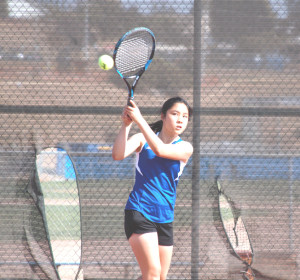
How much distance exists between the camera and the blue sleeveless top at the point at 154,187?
8.73ft

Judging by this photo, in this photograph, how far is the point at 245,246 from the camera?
12.6 ft

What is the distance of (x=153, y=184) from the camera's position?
269 cm

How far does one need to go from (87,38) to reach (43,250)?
5.85 ft

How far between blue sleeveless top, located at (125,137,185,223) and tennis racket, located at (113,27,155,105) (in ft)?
1.63

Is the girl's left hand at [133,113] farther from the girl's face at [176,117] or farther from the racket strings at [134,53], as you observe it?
the racket strings at [134,53]

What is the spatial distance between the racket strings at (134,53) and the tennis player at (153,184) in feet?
1.14

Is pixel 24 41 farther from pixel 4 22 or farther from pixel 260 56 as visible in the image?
pixel 260 56

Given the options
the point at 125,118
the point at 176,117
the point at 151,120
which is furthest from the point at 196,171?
the point at 125,118

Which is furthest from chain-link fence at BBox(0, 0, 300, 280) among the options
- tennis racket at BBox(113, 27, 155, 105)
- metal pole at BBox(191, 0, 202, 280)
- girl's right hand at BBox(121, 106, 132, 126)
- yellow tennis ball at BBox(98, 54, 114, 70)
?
girl's right hand at BBox(121, 106, 132, 126)

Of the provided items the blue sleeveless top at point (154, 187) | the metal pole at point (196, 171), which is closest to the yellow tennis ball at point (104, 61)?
the blue sleeveless top at point (154, 187)

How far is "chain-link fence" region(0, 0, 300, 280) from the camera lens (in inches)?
150

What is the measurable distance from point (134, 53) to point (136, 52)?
0.02m

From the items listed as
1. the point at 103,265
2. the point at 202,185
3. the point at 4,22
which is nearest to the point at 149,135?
the point at 202,185

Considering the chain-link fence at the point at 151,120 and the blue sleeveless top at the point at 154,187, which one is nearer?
the blue sleeveless top at the point at 154,187
